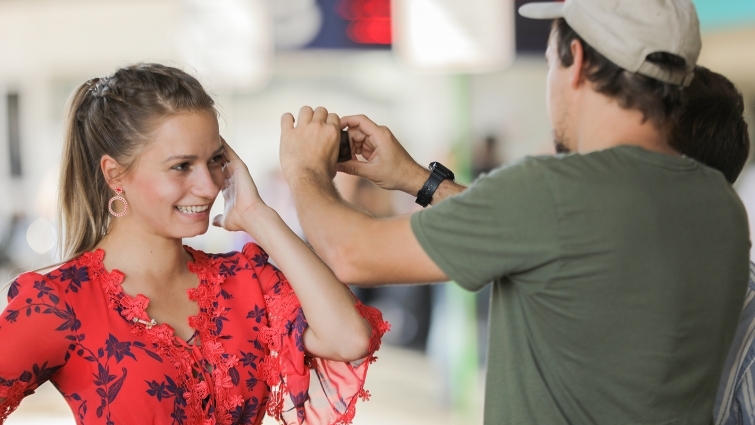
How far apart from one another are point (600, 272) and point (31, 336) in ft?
3.57

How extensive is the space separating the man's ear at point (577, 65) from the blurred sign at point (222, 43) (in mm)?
4750

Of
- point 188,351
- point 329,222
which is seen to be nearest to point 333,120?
point 329,222

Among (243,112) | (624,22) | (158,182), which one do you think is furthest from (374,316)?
(243,112)

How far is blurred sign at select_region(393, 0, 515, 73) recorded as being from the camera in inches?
190

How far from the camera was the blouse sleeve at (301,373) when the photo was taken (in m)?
1.94

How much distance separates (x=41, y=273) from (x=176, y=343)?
32cm

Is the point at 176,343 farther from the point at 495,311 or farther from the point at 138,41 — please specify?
the point at 138,41

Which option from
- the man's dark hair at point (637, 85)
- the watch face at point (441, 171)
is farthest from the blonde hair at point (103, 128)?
the man's dark hair at point (637, 85)

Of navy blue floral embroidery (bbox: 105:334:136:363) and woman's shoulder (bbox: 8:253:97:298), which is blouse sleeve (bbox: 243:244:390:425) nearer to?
navy blue floral embroidery (bbox: 105:334:136:363)

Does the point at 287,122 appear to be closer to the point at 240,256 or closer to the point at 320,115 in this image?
the point at 320,115

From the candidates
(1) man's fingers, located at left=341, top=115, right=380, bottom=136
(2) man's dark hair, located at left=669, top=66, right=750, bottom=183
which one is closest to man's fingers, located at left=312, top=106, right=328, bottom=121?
(1) man's fingers, located at left=341, top=115, right=380, bottom=136

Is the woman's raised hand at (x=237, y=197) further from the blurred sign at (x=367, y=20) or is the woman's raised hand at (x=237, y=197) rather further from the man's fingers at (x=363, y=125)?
the blurred sign at (x=367, y=20)

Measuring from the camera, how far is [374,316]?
1981 millimetres

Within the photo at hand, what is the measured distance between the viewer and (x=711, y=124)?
1.91 m
